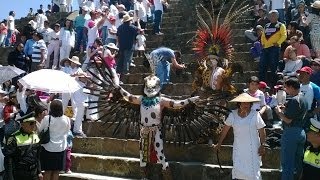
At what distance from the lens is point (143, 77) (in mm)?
12125

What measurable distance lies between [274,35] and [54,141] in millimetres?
4925

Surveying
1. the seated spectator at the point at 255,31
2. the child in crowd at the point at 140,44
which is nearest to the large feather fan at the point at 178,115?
the seated spectator at the point at 255,31

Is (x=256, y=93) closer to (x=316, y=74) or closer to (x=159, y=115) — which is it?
(x=316, y=74)

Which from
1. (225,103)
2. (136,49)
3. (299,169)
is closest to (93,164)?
(225,103)

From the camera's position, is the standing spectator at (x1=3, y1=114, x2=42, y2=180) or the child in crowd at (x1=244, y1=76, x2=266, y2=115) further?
the child in crowd at (x1=244, y1=76, x2=266, y2=115)

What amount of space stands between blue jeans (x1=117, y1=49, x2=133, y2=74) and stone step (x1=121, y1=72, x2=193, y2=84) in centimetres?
26

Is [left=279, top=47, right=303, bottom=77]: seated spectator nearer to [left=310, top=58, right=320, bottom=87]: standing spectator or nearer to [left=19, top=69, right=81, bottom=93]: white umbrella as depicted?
[left=310, top=58, right=320, bottom=87]: standing spectator

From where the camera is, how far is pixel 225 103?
28.3 feet

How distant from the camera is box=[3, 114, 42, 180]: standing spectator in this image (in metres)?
7.54

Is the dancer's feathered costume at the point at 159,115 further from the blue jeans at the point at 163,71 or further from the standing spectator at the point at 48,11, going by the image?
the standing spectator at the point at 48,11

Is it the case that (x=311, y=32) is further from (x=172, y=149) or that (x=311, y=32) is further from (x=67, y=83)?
(x=67, y=83)

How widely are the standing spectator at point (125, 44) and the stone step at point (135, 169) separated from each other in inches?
138

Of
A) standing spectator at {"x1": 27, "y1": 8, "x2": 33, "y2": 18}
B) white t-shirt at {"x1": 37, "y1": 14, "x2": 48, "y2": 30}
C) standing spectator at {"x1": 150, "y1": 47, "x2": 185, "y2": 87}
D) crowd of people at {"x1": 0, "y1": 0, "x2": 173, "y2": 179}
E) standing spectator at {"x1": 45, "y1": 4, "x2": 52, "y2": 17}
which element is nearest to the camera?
crowd of people at {"x1": 0, "y1": 0, "x2": 173, "y2": 179}

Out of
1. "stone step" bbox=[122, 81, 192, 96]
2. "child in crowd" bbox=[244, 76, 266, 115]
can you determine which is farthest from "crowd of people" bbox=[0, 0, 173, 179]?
"child in crowd" bbox=[244, 76, 266, 115]
